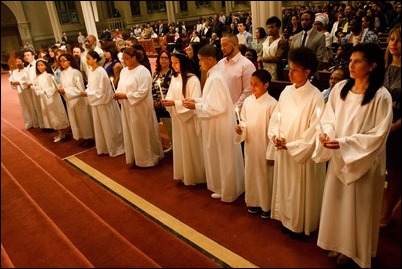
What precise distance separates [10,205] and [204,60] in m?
2.41

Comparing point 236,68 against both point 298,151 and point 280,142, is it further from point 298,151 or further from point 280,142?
point 298,151

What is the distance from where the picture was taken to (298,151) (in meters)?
2.64

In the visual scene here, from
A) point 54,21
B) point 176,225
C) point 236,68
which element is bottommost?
point 176,225

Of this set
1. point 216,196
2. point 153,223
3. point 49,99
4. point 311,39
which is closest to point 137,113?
point 216,196

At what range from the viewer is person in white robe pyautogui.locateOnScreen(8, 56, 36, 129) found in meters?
7.11

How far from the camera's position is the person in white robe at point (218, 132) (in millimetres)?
3465

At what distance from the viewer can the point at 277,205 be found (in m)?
3.13

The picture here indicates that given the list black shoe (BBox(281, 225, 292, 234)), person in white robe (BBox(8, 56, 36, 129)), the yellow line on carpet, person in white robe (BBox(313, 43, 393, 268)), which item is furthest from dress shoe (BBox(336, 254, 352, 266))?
person in white robe (BBox(8, 56, 36, 129))

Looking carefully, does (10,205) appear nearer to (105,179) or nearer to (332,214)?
(105,179)

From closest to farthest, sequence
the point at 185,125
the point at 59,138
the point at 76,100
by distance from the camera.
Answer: the point at 185,125
the point at 76,100
the point at 59,138

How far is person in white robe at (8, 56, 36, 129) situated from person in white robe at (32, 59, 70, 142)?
79cm

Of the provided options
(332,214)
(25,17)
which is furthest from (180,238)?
(25,17)

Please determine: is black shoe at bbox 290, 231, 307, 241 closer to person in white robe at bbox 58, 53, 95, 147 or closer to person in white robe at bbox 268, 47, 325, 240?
person in white robe at bbox 268, 47, 325, 240

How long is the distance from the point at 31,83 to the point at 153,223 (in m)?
4.90
